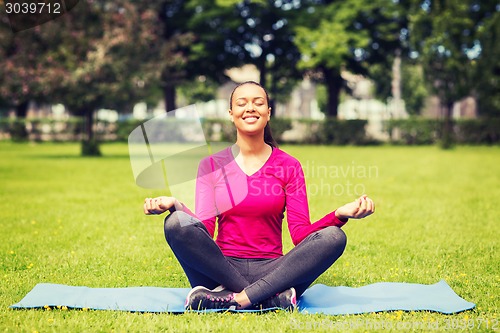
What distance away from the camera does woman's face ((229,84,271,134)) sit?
467 cm

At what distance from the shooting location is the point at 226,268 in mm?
4539

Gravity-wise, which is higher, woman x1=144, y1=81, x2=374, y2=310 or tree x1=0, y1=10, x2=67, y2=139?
tree x1=0, y1=10, x2=67, y2=139

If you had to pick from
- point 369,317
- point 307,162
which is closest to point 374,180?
point 307,162

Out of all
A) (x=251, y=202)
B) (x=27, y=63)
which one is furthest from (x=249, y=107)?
(x=27, y=63)

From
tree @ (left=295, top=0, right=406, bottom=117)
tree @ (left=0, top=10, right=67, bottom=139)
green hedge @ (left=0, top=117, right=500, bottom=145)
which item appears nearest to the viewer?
tree @ (left=0, top=10, right=67, bottom=139)

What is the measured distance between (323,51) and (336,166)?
1417 centimetres

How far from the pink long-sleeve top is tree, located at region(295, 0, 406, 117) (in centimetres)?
2843

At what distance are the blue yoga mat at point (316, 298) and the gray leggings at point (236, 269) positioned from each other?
37 cm

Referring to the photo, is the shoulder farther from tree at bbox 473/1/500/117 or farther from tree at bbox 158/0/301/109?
tree at bbox 158/0/301/109

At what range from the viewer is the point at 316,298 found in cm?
518

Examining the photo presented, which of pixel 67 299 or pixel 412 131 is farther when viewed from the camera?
pixel 412 131

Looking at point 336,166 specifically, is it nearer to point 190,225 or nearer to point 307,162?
point 307,162

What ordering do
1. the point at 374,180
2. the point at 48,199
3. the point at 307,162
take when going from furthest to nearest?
the point at 307,162 < the point at 374,180 < the point at 48,199

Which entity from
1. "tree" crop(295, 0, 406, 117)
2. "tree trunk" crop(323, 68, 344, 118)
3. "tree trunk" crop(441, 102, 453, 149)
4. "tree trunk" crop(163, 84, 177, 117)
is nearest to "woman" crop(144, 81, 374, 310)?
"tree trunk" crop(441, 102, 453, 149)
